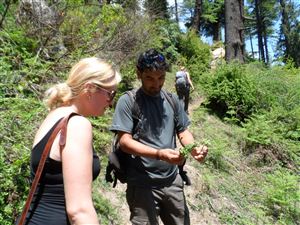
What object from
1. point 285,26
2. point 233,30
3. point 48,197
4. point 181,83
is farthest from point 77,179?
point 285,26

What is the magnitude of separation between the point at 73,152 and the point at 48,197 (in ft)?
1.03

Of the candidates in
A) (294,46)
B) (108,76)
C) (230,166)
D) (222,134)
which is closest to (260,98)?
(222,134)

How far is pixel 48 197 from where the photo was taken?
1.90 m

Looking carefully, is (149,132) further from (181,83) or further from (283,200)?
(181,83)

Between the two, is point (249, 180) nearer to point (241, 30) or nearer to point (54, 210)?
point (54, 210)

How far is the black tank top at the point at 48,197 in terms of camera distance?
6.11 ft

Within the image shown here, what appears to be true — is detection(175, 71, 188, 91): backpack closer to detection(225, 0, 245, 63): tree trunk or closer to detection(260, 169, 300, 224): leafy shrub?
detection(225, 0, 245, 63): tree trunk

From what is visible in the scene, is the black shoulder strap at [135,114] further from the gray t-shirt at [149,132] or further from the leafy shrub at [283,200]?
the leafy shrub at [283,200]

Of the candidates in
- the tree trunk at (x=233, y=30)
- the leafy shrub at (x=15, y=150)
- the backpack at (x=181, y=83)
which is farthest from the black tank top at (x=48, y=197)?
the tree trunk at (x=233, y=30)

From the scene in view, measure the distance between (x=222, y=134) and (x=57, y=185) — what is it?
27.8 ft

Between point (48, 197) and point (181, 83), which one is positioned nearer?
point (48, 197)

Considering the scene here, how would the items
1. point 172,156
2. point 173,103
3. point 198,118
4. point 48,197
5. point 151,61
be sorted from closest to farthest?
point 48,197, point 172,156, point 151,61, point 173,103, point 198,118

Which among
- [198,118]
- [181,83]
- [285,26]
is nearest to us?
[198,118]

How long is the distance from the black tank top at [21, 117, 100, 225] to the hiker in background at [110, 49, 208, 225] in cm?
102
